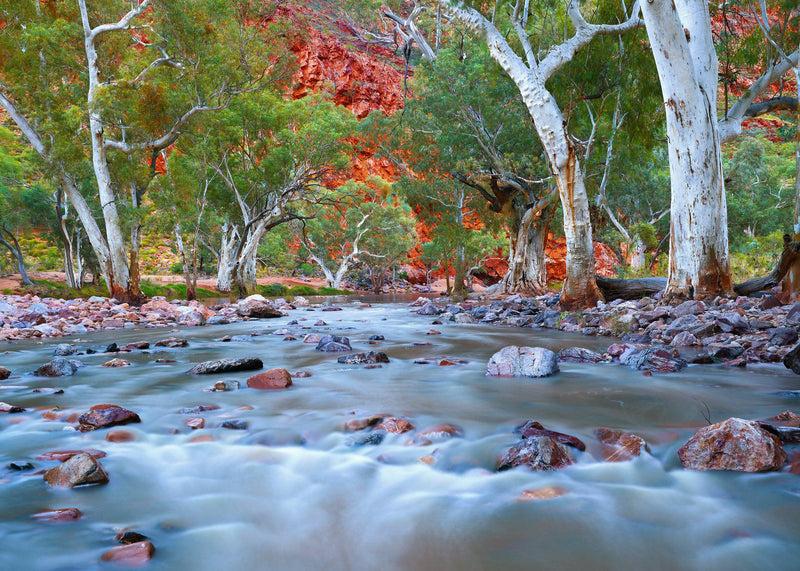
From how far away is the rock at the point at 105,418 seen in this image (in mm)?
3035

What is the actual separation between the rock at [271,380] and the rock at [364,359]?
46.6 inches

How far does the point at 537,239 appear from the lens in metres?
20.7

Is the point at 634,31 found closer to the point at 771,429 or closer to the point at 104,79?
the point at 771,429

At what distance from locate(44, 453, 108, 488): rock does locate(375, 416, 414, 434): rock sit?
4.68ft

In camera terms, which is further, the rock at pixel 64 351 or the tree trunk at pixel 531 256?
the tree trunk at pixel 531 256

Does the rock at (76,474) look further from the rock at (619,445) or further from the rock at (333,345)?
the rock at (333,345)

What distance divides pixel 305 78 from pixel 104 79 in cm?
3718

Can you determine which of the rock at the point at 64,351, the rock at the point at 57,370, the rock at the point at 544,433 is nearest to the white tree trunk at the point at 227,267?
the rock at the point at 64,351

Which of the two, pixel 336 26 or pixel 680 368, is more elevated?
pixel 336 26

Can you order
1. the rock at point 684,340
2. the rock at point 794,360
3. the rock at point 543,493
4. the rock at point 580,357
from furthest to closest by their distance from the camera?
the rock at point 684,340
the rock at point 580,357
the rock at point 794,360
the rock at point 543,493

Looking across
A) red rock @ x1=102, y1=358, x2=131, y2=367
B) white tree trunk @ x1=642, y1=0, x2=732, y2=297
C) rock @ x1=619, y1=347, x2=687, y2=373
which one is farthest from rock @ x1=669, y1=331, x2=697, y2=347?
red rock @ x1=102, y1=358, x2=131, y2=367

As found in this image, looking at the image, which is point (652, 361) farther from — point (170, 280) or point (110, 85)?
point (170, 280)

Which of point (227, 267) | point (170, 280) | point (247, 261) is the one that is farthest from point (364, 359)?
point (170, 280)

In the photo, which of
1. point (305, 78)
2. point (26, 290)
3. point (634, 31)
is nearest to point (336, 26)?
point (305, 78)
